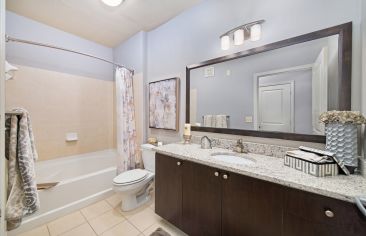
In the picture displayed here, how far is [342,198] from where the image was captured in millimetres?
704

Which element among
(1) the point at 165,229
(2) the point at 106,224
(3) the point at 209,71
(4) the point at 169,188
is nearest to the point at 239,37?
(3) the point at 209,71

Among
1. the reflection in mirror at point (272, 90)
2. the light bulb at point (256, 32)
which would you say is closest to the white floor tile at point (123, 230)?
the reflection in mirror at point (272, 90)

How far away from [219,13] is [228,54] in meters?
0.51

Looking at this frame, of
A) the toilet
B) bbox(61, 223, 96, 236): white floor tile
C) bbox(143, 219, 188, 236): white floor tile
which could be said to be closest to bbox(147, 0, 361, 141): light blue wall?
the toilet

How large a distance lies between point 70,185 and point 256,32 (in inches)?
106

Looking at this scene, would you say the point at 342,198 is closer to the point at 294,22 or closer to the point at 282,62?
the point at 282,62

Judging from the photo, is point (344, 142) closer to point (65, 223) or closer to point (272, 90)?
point (272, 90)

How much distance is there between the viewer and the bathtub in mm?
1632

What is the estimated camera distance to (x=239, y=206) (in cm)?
103

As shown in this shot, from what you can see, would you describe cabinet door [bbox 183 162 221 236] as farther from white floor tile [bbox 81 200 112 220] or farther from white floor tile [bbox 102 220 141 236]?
white floor tile [bbox 81 200 112 220]

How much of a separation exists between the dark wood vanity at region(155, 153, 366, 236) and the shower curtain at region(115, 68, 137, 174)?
95 centimetres

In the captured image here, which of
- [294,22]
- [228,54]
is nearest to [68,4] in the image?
[228,54]

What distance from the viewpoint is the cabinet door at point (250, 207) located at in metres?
0.90

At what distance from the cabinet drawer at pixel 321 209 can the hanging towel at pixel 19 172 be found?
1.72 m
